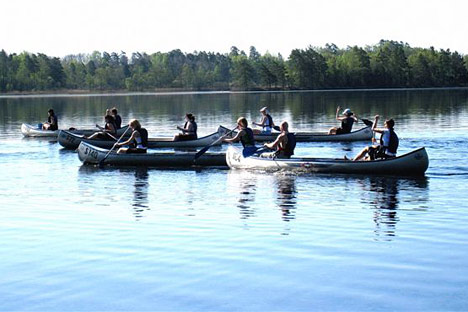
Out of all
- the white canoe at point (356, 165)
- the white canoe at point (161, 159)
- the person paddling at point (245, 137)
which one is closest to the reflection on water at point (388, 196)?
the white canoe at point (356, 165)

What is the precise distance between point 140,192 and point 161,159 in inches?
221

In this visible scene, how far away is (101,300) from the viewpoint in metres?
12.0

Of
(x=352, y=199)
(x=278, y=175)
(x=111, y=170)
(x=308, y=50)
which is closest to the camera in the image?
(x=352, y=199)

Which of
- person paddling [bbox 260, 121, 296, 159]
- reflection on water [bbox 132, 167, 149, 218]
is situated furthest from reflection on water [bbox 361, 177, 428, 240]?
reflection on water [bbox 132, 167, 149, 218]

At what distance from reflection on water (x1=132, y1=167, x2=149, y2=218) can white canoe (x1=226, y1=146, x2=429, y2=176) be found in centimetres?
368

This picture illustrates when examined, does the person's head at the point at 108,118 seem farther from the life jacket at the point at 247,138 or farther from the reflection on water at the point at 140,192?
the life jacket at the point at 247,138

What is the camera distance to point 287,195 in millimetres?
21250

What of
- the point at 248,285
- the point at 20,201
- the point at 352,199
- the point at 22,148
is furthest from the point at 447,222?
the point at 22,148

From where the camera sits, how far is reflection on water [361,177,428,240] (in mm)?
16750

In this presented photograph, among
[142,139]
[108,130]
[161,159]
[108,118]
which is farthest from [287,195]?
[108,130]

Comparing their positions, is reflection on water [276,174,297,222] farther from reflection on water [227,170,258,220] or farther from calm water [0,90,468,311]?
reflection on water [227,170,258,220]

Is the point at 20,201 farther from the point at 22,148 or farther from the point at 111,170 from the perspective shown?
the point at 22,148

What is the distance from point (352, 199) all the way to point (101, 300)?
9722 millimetres

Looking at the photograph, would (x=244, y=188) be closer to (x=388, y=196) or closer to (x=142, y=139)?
(x=388, y=196)
